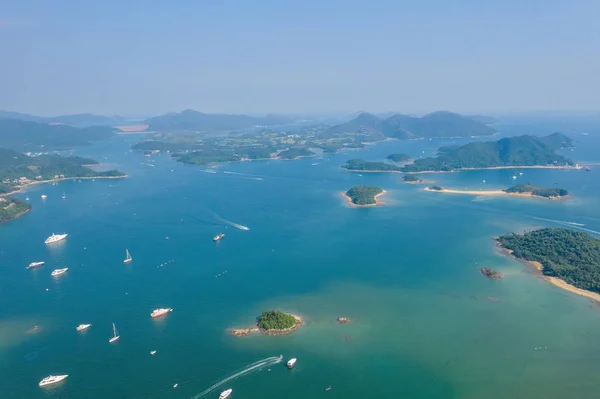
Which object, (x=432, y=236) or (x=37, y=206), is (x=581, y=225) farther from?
(x=37, y=206)

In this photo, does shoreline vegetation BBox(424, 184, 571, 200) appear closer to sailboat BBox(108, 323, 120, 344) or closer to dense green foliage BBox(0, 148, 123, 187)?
sailboat BBox(108, 323, 120, 344)

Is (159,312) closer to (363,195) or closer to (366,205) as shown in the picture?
(366,205)

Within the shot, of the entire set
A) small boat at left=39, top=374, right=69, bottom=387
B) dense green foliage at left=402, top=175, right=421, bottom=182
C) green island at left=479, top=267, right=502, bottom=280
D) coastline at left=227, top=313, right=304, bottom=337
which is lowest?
small boat at left=39, top=374, right=69, bottom=387

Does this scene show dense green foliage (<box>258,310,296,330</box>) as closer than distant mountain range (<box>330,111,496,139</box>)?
Yes

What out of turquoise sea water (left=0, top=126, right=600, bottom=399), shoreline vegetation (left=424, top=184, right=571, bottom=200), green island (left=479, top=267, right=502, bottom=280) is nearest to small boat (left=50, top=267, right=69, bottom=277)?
turquoise sea water (left=0, top=126, right=600, bottom=399)

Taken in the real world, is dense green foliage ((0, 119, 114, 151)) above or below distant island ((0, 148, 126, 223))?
above

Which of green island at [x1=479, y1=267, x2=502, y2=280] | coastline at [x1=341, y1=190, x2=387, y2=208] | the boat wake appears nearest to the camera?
the boat wake

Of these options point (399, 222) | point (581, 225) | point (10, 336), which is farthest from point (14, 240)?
point (581, 225)
